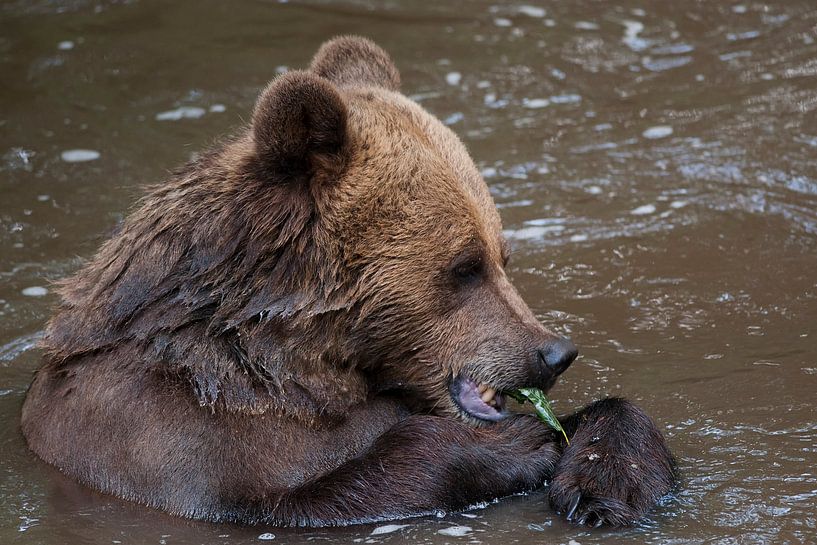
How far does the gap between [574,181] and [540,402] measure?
16.3ft

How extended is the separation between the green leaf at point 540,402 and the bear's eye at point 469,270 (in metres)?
0.65

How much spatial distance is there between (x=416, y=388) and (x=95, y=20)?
984 centimetres

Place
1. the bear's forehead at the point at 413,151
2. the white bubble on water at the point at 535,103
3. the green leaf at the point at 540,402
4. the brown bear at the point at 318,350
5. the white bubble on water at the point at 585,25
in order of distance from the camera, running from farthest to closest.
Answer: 1. the white bubble on water at the point at 585,25
2. the white bubble on water at the point at 535,103
3. the green leaf at the point at 540,402
4. the bear's forehead at the point at 413,151
5. the brown bear at the point at 318,350

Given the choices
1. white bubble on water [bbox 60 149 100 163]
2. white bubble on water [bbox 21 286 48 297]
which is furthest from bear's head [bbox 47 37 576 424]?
white bubble on water [bbox 60 149 100 163]

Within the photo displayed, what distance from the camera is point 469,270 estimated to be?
6.81 meters

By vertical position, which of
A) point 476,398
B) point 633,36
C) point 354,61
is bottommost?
point 476,398

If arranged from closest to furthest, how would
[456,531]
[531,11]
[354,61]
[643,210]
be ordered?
1. [456,531]
2. [354,61]
3. [643,210]
4. [531,11]

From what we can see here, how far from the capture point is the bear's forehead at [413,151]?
6.66m

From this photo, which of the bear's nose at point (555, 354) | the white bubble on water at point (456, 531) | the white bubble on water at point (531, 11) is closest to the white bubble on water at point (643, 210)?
the bear's nose at point (555, 354)

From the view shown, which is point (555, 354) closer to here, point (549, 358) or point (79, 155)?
point (549, 358)

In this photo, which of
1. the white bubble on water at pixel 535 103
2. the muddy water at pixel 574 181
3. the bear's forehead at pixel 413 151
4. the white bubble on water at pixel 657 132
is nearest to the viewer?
the muddy water at pixel 574 181

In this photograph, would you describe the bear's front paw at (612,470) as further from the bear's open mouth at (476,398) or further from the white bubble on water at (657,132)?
the white bubble on water at (657,132)

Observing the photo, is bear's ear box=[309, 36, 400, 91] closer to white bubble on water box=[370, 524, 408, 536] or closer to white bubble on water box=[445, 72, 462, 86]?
white bubble on water box=[370, 524, 408, 536]

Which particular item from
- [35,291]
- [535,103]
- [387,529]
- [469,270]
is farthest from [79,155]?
[387,529]
